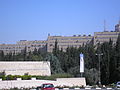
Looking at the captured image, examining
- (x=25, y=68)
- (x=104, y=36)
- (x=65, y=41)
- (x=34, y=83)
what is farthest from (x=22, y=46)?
(x=34, y=83)

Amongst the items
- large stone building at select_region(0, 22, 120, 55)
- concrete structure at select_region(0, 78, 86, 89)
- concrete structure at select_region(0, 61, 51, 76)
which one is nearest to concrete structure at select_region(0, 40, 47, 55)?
large stone building at select_region(0, 22, 120, 55)

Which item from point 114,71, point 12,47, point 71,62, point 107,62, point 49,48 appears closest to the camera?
point 114,71

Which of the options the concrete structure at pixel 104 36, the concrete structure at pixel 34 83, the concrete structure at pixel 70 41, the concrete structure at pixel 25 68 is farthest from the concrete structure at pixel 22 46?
the concrete structure at pixel 34 83

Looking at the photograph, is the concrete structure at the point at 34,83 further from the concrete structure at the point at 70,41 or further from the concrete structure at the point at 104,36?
the concrete structure at the point at 70,41

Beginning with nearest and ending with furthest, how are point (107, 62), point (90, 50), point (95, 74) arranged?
point (95, 74) → point (107, 62) → point (90, 50)

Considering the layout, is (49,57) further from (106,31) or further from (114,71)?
(106,31)

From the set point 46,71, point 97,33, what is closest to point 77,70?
point 46,71

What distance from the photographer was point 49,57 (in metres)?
64.8

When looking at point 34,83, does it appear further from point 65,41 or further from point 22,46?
point 22,46

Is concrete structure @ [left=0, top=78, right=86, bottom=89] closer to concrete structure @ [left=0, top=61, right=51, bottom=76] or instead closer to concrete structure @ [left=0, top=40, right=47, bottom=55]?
concrete structure @ [left=0, top=61, right=51, bottom=76]

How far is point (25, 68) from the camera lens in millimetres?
55469

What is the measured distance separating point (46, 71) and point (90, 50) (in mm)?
31708

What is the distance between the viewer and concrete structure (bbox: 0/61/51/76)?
54.0m

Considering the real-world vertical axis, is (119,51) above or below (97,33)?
below
